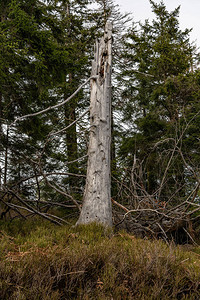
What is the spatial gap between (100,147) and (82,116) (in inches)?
29.3

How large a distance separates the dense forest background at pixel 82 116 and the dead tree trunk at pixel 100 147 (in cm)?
28

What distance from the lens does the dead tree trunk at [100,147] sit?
157 inches

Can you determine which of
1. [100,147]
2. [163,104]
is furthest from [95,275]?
[163,104]

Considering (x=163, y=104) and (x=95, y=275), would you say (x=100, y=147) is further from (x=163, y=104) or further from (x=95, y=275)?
(x=163, y=104)

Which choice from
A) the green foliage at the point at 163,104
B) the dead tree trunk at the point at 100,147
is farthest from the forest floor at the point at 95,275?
the green foliage at the point at 163,104

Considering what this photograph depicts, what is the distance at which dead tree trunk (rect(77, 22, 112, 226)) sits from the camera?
398 centimetres

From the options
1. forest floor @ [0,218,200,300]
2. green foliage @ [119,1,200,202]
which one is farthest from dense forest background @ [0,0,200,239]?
forest floor @ [0,218,200,300]

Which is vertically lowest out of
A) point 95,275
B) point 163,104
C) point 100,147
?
point 95,275

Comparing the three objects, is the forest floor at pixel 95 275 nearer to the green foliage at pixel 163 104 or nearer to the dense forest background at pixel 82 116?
the dense forest background at pixel 82 116

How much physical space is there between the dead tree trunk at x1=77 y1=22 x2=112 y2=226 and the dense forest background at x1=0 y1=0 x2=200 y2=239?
284mm

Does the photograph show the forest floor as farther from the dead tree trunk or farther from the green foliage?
the green foliage

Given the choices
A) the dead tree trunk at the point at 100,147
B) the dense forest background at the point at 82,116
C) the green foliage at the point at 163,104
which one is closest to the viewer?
the dead tree trunk at the point at 100,147

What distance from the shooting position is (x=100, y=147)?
4.39 m

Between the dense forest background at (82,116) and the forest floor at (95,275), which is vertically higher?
the dense forest background at (82,116)
